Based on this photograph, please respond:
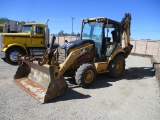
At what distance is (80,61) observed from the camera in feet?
24.5

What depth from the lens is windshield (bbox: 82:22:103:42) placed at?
810 cm

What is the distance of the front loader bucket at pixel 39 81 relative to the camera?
5.59 meters

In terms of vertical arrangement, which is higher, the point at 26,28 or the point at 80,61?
the point at 26,28

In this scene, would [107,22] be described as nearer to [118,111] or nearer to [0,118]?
[118,111]

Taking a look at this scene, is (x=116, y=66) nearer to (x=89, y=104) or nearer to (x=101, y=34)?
(x=101, y=34)

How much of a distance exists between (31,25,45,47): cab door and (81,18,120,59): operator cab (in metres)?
4.10

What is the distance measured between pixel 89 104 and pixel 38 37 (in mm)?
7610

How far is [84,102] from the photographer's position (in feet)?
18.6

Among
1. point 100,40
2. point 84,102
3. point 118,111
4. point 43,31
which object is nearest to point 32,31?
point 43,31

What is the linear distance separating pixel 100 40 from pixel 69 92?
269 cm

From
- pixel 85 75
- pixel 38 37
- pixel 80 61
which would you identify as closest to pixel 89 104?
pixel 85 75

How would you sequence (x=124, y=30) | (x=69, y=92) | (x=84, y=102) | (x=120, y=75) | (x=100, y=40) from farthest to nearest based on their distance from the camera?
(x=124, y=30), (x=120, y=75), (x=100, y=40), (x=69, y=92), (x=84, y=102)

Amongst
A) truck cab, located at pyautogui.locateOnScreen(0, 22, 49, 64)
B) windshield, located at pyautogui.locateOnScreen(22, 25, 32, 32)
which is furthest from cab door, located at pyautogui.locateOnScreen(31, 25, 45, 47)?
windshield, located at pyautogui.locateOnScreen(22, 25, 32, 32)

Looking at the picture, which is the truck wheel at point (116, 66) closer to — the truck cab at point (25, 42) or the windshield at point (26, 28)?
the truck cab at point (25, 42)
